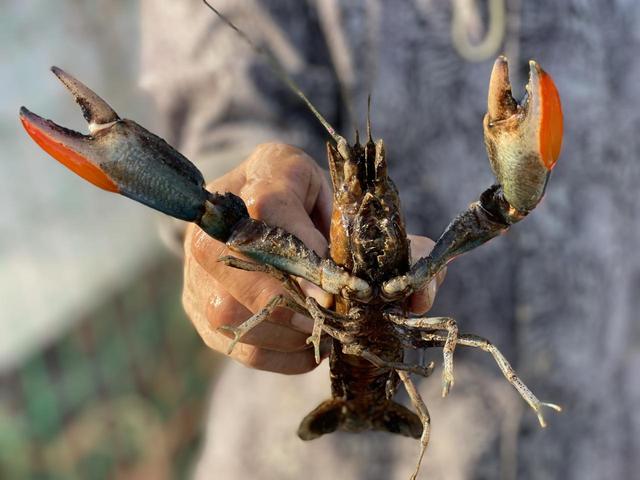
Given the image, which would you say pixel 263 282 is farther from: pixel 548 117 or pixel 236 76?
pixel 236 76

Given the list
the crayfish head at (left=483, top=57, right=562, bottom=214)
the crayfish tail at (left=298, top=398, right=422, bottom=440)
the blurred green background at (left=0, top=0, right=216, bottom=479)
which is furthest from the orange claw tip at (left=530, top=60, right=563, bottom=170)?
the blurred green background at (left=0, top=0, right=216, bottom=479)

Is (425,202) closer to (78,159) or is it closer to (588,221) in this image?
(588,221)

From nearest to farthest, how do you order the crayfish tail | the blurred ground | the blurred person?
the crayfish tail, the blurred person, the blurred ground

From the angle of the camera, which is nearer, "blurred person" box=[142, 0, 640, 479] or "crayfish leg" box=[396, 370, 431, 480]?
"crayfish leg" box=[396, 370, 431, 480]

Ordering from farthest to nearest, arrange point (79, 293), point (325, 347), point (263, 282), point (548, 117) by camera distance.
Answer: point (79, 293) → point (325, 347) → point (263, 282) → point (548, 117)

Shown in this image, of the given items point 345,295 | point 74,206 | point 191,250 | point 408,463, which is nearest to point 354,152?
point 345,295

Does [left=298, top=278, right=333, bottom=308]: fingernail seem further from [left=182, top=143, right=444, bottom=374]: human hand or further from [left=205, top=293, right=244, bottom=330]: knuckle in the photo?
[left=205, top=293, right=244, bottom=330]: knuckle

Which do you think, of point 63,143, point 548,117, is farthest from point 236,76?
point 548,117
